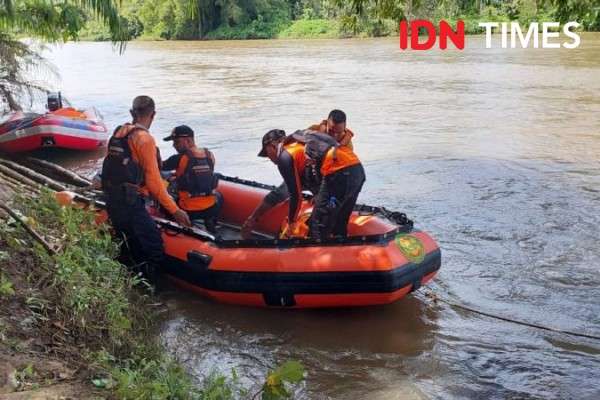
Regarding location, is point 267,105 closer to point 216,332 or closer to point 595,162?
point 595,162

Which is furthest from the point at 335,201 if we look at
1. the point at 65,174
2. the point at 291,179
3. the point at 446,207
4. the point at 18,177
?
the point at 65,174

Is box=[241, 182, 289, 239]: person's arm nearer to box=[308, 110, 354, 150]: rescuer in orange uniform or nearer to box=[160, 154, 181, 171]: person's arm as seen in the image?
box=[308, 110, 354, 150]: rescuer in orange uniform

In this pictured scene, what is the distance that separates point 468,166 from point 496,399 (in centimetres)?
654

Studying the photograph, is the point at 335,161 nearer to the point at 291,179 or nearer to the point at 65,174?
the point at 291,179

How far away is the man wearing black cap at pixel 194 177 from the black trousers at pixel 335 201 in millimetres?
1085

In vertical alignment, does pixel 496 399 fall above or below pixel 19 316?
below

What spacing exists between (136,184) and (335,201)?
145 cm

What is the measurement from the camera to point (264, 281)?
4.86 m

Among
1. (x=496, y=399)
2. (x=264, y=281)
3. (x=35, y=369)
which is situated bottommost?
(x=496, y=399)

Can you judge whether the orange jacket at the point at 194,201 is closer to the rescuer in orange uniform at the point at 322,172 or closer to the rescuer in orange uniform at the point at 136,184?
the rescuer in orange uniform at the point at 136,184

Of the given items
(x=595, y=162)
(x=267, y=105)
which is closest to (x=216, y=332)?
(x=595, y=162)

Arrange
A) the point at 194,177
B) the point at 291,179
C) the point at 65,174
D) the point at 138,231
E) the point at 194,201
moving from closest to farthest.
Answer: the point at 291,179
the point at 138,231
the point at 194,177
the point at 194,201
the point at 65,174

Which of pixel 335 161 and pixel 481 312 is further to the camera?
pixel 481 312

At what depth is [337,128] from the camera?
5148mm
